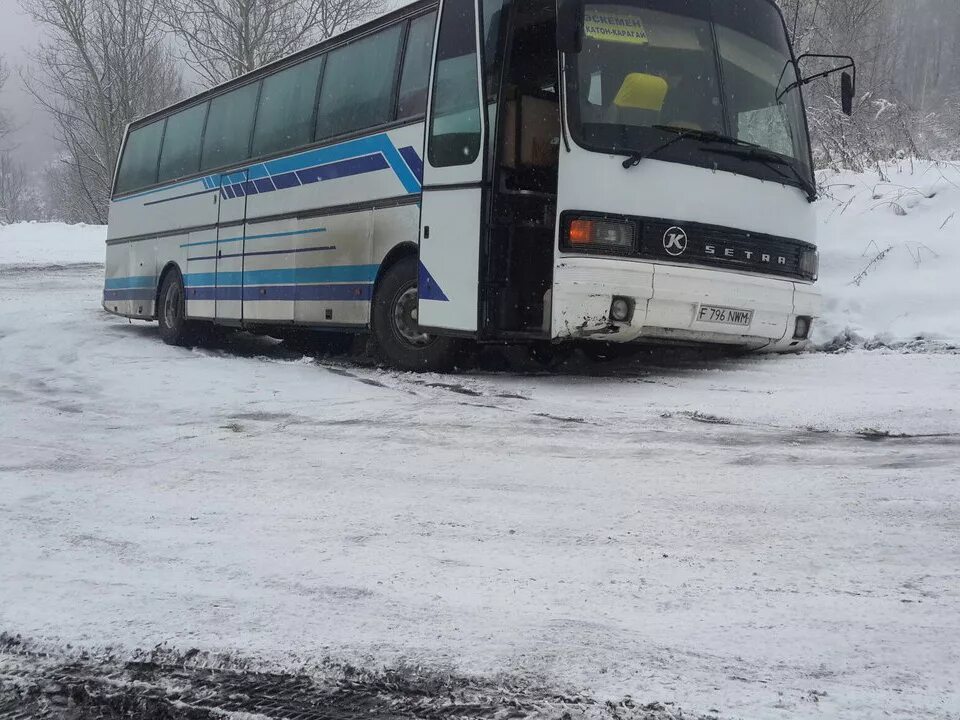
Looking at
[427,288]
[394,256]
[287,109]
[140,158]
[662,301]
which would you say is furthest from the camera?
[140,158]

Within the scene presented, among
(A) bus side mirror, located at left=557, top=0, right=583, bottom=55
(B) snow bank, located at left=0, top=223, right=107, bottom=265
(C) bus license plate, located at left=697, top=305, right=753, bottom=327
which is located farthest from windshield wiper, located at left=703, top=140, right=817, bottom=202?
(B) snow bank, located at left=0, top=223, right=107, bottom=265

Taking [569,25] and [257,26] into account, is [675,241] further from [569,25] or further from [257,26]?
[257,26]

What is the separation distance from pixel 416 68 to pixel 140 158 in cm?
740

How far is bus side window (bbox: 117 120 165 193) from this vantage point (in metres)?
12.9

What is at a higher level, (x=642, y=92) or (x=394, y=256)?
(x=642, y=92)

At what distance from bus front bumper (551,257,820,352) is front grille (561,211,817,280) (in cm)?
8

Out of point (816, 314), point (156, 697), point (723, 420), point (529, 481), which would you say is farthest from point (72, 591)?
point (816, 314)

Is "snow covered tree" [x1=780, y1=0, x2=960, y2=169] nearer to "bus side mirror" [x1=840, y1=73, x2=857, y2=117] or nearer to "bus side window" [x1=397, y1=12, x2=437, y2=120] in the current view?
"bus side mirror" [x1=840, y1=73, x2=857, y2=117]

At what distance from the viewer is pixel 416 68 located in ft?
25.0

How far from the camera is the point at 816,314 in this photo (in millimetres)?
7121

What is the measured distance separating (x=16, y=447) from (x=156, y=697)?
318 cm

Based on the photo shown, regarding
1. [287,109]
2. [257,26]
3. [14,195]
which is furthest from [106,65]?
[14,195]

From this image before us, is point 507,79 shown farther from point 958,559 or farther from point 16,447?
point 958,559

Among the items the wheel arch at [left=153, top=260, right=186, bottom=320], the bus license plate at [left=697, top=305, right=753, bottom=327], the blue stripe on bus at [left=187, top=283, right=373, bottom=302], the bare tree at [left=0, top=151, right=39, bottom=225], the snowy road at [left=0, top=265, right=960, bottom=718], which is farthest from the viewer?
the bare tree at [left=0, top=151, right=39, bottom=225]
